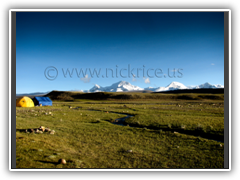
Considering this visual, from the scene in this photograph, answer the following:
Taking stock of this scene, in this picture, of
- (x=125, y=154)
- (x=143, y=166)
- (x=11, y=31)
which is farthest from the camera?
(x=125, y=154)

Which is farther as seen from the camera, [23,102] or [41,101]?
[41,101]

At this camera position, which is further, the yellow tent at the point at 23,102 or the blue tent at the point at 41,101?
the blue tent at the point at 41,101

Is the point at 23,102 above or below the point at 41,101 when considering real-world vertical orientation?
above

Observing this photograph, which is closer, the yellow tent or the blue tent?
the yellow tent

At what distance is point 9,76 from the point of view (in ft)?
17.4

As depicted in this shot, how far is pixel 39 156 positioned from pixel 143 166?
6175mm

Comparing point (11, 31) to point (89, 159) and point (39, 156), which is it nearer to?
point (39, 156)
